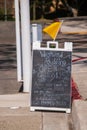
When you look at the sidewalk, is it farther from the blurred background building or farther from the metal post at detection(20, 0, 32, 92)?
the blurred background building

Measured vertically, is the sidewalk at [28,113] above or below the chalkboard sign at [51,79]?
below

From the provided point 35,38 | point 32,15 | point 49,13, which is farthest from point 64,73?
point 49,13

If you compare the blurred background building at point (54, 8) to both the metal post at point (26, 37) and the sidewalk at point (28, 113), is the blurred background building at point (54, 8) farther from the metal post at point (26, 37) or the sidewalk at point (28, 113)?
the metal post at point (26, 37)

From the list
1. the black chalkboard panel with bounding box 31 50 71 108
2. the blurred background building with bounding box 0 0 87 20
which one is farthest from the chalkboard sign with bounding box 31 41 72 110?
the blurred background building with bounding box 0 0 87 20

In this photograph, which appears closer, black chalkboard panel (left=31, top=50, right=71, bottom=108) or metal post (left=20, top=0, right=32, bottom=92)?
black chalkboard panel (left=31, top=50, right=71, bottom=108)

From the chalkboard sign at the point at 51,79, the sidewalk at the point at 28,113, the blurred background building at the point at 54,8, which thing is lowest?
the blurred background building at the point at 54,8

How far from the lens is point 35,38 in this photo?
9227mm

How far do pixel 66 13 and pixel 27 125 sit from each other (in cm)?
3526

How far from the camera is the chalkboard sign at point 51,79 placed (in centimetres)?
729

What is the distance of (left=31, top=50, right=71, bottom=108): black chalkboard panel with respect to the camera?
729cm

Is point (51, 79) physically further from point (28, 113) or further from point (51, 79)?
point (28, 113)

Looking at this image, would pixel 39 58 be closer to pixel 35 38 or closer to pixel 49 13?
pixel 35 38

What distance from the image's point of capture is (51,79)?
24.1 feet

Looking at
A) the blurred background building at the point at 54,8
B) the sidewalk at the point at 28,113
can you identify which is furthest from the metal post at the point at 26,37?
the blurred background building at the point at 54,8
